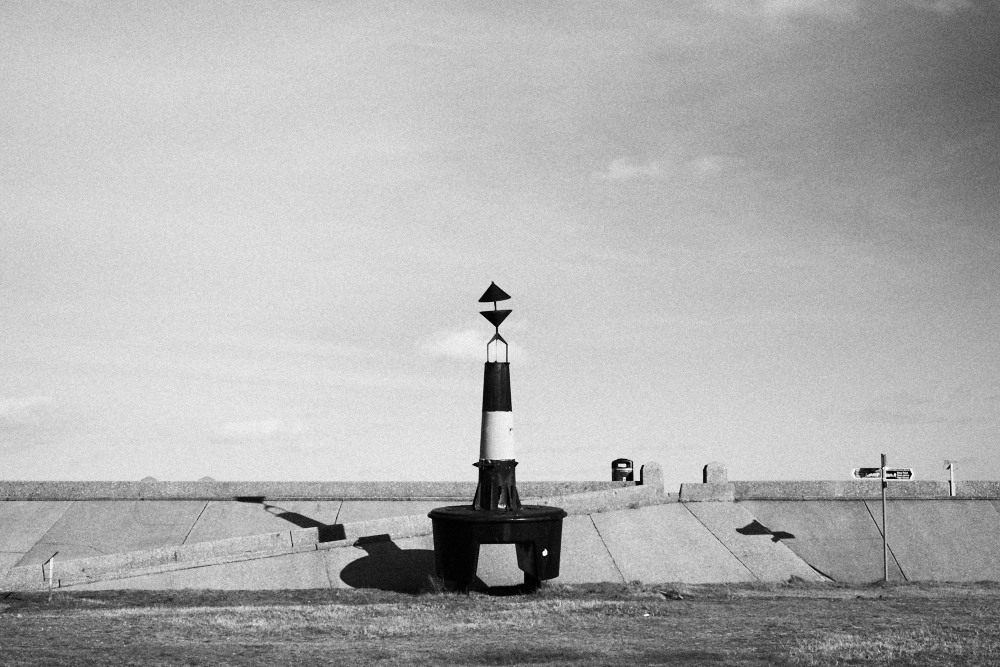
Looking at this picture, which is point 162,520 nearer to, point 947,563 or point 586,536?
point 586,536

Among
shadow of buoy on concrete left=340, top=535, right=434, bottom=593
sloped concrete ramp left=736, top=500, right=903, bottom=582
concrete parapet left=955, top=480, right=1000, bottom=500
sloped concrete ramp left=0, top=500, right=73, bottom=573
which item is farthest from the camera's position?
concrete parapet left=955, top=480, right=1000, bottom=500

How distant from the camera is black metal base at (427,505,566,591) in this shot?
15.2 m

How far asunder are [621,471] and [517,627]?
37.5 feet

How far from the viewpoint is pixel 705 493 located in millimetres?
21531

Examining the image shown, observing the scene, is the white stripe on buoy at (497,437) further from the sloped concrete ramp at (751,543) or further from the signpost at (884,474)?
the signpost at (884,474)

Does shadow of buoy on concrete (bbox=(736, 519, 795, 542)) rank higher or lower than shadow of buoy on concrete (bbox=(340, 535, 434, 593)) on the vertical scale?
higher

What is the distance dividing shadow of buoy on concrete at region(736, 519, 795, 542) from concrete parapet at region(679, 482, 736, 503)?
1292 mm

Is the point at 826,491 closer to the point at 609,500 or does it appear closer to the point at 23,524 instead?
the point at 609,500

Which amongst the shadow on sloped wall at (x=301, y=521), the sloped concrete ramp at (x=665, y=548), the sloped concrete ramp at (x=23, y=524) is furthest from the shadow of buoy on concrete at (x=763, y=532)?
the sloped concrete ramp at (x=23, y=524)

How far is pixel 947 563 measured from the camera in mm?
19203

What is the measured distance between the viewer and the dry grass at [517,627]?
988 centimetres

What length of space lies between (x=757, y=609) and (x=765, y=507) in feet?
25.5

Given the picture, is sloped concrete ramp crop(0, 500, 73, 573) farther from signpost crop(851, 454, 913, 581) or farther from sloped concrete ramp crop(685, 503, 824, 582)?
signpost crop(851, 454, 913, 581)

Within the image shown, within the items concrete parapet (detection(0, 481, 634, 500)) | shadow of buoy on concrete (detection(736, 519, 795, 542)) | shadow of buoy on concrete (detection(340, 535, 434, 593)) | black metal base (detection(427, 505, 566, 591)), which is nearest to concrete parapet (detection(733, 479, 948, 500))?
shadow of buoy on concrete (detection(736, 519, 795, 542))
